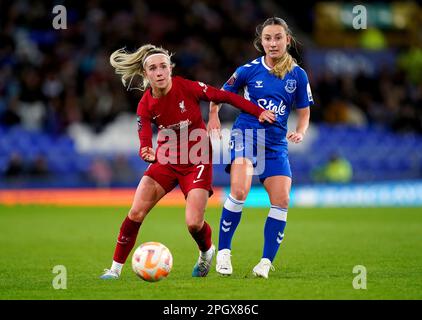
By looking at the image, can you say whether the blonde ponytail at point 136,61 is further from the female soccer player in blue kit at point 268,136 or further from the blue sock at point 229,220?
the blue sock at point 229,220

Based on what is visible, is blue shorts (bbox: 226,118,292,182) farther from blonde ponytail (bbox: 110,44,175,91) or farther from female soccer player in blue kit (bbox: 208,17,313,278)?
blonde ponytail (bbox: 110,44,175,91)

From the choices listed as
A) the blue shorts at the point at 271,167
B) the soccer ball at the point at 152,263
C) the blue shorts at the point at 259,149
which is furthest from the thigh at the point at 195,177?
the soccer ball at the point at 152,263

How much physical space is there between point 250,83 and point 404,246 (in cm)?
384

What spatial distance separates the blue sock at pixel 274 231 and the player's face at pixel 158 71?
5.08 feet

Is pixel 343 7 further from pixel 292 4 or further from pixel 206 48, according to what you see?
pixel 206 48

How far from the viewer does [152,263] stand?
7.43 m

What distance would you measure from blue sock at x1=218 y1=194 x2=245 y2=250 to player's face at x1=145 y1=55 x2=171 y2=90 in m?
1.25

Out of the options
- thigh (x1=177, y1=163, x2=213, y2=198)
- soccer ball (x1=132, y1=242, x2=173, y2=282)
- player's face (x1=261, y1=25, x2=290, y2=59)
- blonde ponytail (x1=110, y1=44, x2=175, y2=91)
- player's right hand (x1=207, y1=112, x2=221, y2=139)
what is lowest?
soccer ball (x1=132, y1=242, x2=173, y2=282)

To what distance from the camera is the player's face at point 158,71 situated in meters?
7.73

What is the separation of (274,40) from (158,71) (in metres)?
1.14

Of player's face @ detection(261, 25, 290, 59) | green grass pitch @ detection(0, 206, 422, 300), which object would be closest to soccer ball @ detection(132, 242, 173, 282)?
green grass pitch @ detection(0, 206, 422, 300)

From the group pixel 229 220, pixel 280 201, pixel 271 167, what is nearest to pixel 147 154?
pixel 229 220

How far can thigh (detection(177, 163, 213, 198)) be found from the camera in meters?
7.84
